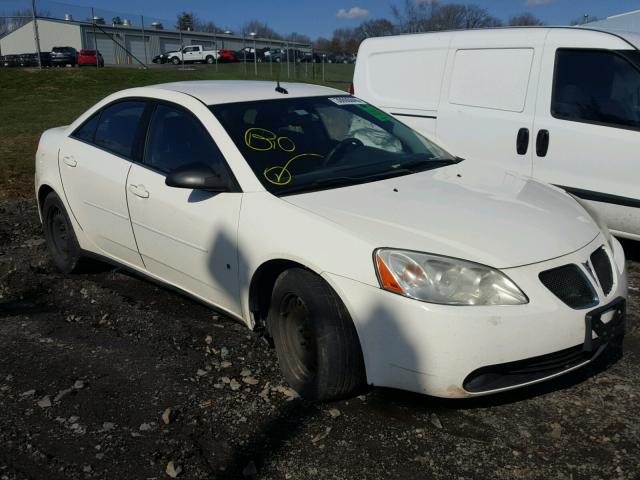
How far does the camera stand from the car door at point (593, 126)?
4.91 metres

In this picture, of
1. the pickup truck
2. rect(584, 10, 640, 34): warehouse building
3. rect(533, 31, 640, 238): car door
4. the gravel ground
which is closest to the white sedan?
the gravel ground

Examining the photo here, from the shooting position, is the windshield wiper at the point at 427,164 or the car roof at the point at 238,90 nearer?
the windshield wiper at the point at 427,164

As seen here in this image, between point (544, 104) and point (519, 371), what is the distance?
319 centimetres

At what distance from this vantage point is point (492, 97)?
5.76 m

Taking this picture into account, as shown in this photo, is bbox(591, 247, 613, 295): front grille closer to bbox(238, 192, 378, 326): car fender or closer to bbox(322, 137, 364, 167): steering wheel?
bbox(238, 192, 378, 326): car fender

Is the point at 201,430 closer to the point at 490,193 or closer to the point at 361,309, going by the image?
the point at 361,309

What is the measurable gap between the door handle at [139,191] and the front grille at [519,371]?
2197mm

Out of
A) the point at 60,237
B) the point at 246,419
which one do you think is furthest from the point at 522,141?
the point at 60,237

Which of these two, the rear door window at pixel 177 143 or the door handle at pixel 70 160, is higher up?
the rear door window at pixel 177 143

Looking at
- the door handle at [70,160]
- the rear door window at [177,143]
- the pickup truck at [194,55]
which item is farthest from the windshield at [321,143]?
the pickup truck at [194,55]

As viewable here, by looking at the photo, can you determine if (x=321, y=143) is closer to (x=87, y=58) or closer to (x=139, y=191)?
(x=139, y=191)

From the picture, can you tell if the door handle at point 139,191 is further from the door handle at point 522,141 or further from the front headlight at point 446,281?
the door handle at point 522,141

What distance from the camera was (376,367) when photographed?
289cm

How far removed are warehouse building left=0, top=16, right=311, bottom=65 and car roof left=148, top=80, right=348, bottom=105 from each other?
3585 centimetres
